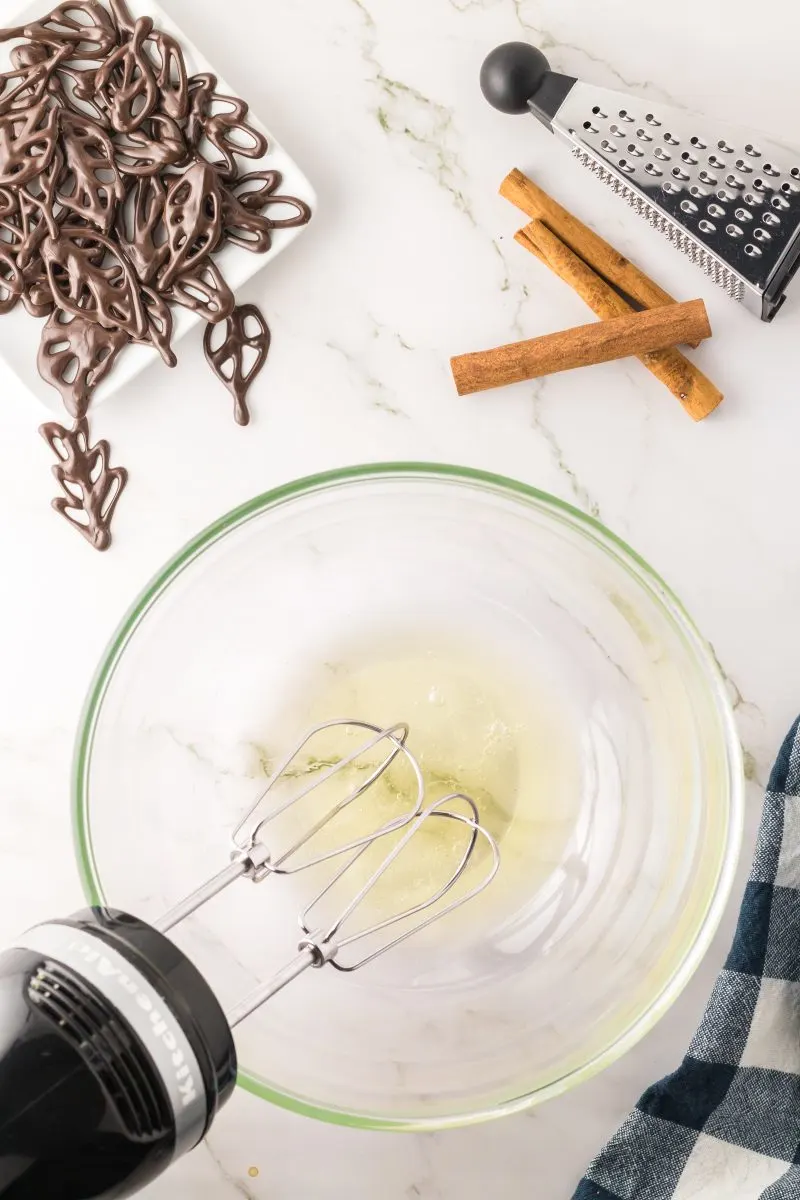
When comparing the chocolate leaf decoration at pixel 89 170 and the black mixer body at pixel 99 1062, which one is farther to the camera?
the chocolate leaf decoration at pixel 89 170

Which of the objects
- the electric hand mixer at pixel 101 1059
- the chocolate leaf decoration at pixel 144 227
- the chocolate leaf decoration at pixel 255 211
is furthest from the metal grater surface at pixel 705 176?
the electric hand mixer at pixel 101 1059

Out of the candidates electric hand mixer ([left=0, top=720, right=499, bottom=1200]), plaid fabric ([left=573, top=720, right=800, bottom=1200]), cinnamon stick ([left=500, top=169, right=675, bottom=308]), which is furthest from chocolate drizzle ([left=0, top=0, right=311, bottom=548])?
plaid fabric ([left=573, top=720, right=800, bottom=1200])

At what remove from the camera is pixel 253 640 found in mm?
887

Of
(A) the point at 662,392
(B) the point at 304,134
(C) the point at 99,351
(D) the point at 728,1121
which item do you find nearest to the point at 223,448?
(C) the point at 99,351

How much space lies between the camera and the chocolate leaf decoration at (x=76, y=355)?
3.06ft

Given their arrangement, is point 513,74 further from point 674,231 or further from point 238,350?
point 238,350

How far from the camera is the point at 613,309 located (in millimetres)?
947

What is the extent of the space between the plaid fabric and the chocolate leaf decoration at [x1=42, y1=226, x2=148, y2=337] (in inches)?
27.0

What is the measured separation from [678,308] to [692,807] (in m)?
0.43

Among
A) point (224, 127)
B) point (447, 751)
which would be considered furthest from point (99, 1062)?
point (224, 127)

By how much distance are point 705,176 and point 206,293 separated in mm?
441

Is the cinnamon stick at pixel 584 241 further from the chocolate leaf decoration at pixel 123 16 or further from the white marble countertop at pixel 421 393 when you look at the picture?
the chocolate leaf decoration at pixel 123 16

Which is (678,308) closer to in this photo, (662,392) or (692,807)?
(662,392)

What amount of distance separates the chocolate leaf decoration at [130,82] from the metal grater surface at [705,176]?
354 mm
